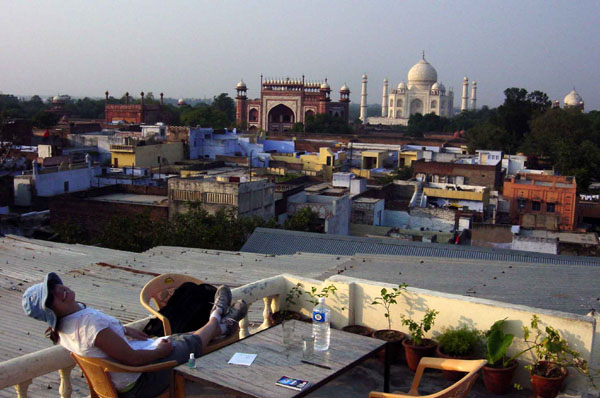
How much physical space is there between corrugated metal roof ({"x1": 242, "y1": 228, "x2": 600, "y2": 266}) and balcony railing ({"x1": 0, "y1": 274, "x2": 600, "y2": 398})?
24.8 ft

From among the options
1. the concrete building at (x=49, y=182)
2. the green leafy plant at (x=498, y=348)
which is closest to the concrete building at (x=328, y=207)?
the concrete building at (x=49, y=182)

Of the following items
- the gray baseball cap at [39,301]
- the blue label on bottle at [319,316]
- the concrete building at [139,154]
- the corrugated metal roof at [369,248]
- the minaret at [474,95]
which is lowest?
the corrugated metal roof at [369,248]

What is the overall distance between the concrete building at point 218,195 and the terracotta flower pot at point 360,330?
13884 millimetres

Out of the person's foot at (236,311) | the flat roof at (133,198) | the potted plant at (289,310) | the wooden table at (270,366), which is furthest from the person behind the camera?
the flat roof at (133,198)

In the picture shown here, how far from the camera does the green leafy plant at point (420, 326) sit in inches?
154

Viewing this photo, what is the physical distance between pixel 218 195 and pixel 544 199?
46.2 feet

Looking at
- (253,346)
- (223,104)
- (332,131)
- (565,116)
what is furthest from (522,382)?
(223,104)

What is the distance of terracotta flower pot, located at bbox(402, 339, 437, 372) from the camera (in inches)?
151

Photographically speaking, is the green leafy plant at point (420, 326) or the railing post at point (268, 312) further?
the railing post at point (268, 312)

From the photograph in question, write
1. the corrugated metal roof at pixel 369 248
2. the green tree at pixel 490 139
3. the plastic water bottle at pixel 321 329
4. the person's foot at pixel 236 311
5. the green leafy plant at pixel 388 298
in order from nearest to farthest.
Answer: the plastic water bottle at pixel 321 329
the person's foot at pixel 236 311
the green leafy plant at pixel 388 298
the corrugated metal roof at pixel 369 248
the green tree at pixel 490 139

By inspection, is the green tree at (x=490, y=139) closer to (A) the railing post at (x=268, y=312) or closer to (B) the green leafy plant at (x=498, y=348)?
(A) the railing post at (x=268, y=312)

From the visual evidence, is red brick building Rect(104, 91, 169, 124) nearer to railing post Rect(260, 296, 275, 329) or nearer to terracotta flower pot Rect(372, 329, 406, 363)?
railing post Rect(260, 296, 275, 329)

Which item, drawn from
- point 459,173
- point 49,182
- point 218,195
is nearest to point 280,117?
point 459,173

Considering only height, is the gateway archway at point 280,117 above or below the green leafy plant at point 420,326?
above
